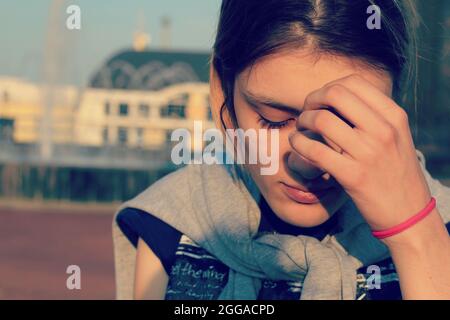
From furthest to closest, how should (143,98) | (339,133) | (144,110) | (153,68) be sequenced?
(153,68) → (144,110) → (143,98) → (339,133)

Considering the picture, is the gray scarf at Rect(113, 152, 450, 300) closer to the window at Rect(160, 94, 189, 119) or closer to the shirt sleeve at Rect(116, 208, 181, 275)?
the shirt sleeve at Rect(116, 208, 181, 275)

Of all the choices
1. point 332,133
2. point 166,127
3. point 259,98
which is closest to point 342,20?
point 259,98

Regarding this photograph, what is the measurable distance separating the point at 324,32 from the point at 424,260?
41 cm

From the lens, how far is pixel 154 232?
1.42 metres

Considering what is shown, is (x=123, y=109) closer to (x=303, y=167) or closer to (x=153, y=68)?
(x=153, y=68)

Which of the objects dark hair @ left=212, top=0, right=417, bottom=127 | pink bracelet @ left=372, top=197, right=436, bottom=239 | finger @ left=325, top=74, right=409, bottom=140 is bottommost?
pink bracelet @ left=372, top=197, right=436, bottom=239

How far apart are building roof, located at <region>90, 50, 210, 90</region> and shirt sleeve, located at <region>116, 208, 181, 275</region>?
34.0m

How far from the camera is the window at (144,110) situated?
1198 inches

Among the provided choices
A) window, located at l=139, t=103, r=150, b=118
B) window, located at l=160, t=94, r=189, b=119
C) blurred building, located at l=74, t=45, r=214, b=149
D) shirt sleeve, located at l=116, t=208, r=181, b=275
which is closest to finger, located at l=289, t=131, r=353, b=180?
shirt sleeve, located at l=116, t=208, r=181, b=275

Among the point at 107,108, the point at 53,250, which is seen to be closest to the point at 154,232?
the point at 53,250

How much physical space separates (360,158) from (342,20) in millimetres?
401

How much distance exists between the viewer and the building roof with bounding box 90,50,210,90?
36344 mm
